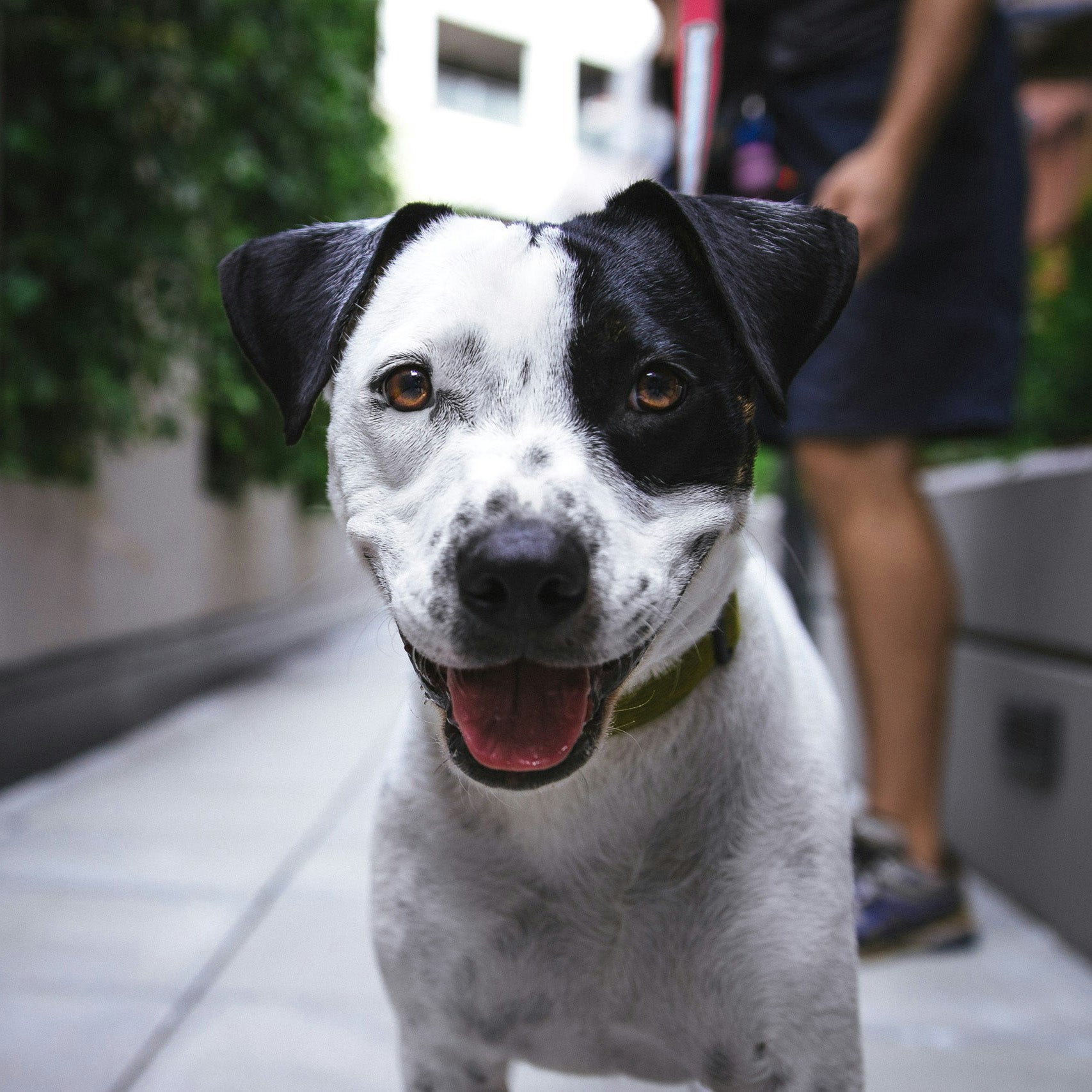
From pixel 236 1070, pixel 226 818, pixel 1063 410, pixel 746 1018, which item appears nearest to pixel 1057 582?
pixel 1063 410

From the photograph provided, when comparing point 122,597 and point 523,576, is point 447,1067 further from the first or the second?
point 122,597

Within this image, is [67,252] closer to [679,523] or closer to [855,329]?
[855,329]

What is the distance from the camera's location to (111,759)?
3.93 meters

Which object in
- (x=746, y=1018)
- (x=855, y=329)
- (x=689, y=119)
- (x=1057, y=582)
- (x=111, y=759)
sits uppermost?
(x=689, y=119)

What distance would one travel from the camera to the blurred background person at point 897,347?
7.68 ft

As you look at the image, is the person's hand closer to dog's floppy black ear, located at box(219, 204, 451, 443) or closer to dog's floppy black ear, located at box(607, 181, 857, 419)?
dog's floppy black ear, located at box(607, 181, 857, 419)

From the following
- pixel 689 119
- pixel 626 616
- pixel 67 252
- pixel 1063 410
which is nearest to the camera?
pixel 626 616

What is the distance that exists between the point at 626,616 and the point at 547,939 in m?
0.44

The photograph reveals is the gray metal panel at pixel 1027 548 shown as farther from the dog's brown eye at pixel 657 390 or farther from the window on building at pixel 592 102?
the window on building at pixel 592 102

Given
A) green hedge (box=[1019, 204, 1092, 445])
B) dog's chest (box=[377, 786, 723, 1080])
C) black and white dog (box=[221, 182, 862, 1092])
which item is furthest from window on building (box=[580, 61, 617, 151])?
dog's chest (box=[377, 786, 723, 1080])

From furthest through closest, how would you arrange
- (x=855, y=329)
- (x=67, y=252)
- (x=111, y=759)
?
(x=111, y=759)
(x=67, y=252)
(x=855, y=329)

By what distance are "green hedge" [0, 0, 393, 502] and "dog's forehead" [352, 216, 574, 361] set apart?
158cm

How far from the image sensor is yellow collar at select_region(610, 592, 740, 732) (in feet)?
4.17

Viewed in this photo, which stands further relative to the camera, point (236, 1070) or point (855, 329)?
point (855, 329)
